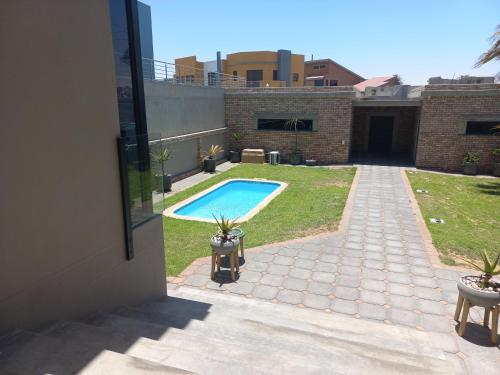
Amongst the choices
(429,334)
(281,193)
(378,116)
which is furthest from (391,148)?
(429,334)

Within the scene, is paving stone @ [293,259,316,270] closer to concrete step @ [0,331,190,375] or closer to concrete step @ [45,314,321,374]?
concrete step @ [45,314,321,374]

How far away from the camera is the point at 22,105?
275 cm

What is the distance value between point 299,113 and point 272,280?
13.1 meters

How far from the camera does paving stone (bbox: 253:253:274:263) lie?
712cm

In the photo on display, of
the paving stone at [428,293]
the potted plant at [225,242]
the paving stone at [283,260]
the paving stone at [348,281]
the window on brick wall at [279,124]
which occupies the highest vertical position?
the window on brick wall at [279,124]

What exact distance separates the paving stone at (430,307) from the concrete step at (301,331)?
88 cm

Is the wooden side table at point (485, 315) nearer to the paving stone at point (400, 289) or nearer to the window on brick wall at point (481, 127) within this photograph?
the paving stone at point (400, 289)

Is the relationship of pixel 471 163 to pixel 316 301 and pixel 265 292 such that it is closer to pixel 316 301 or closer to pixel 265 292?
pixel 316 301

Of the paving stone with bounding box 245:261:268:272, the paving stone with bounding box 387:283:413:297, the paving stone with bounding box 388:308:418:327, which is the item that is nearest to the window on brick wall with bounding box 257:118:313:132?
the paving stone with bounding box 245:261:268:272

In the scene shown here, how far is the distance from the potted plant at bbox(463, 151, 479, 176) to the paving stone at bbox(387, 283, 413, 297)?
12010 mm

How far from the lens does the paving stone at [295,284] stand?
6.06 metres

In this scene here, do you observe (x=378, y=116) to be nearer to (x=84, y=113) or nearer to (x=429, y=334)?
(x=429, y=334)

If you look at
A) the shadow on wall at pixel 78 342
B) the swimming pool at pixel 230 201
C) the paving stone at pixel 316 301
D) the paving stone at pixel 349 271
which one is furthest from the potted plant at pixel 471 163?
the shadow on wall at pixel 78 342

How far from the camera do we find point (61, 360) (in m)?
2.41
